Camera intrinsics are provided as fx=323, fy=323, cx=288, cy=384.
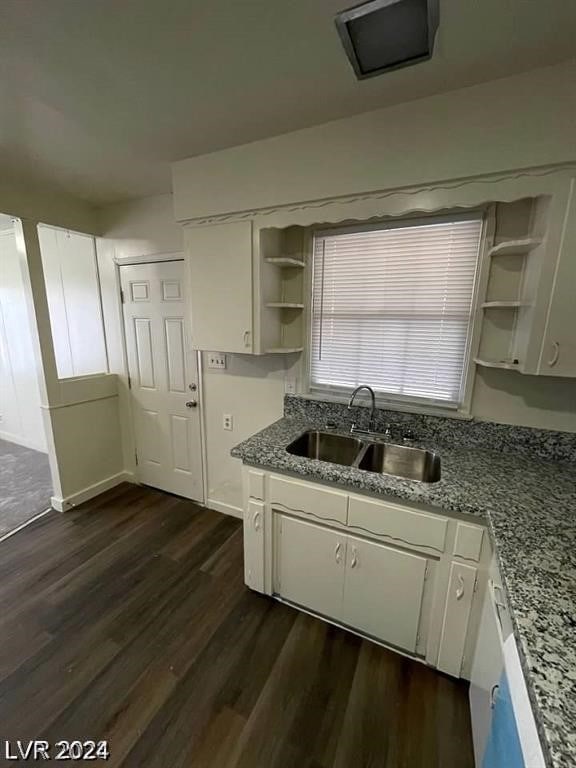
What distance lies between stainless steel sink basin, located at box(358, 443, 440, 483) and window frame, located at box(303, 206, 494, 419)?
24 centimetres

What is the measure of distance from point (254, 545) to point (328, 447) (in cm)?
71

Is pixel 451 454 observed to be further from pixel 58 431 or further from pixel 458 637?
pixel 58 431

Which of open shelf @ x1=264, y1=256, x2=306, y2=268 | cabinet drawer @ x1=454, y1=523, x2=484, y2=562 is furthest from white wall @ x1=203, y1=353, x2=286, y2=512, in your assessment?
cabinet drawer @ x1=454, y1=523, x2=484, y2=562

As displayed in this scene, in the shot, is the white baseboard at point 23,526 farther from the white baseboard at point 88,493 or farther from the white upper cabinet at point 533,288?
the white upper cabinet at point 533,288

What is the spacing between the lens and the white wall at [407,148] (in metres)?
1.21

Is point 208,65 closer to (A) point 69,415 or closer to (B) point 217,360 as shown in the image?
(B) point 217,360

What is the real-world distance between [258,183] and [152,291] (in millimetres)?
1330

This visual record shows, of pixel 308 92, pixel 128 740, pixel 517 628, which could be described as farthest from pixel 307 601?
pixel 308 92

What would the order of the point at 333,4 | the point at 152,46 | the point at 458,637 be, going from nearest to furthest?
the point at 333,4 < the point at 152,46 < the point at 458,637

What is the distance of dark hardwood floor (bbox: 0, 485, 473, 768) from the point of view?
1240 millimetres

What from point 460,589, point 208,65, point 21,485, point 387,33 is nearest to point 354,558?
point 460,589

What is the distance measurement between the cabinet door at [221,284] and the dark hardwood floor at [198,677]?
4.93 ft

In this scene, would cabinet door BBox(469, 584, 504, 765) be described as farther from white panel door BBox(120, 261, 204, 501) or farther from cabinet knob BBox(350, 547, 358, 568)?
white panel door BBox(120, 261, 204, 501)

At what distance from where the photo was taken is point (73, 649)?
1593 mm
